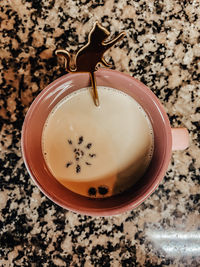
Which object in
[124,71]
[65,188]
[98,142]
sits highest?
[124,71]

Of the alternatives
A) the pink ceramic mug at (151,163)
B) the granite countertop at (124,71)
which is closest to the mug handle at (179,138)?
the pink ceramic mug at (151,163)

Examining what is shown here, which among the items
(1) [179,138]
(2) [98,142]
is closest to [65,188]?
(2) [98,142]

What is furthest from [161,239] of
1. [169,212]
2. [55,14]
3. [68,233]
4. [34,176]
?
[55,14]

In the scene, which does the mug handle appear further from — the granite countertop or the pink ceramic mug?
the granite countertop

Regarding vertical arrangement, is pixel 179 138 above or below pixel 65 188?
above

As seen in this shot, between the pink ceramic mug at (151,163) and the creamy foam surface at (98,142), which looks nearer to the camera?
the pink ceramic mug at (151,163)

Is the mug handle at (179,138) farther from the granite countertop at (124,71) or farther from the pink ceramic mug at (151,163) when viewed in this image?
the granite countertop at (124,71)

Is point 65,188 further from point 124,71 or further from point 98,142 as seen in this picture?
point 124,71
